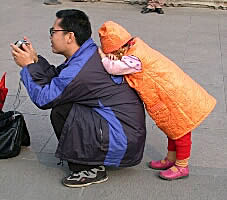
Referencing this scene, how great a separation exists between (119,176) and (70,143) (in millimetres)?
513

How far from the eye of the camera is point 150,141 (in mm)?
4172

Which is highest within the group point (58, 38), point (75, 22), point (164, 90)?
point (75, 22)

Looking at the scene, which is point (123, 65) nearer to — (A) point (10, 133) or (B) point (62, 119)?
(B) point (62, 119)

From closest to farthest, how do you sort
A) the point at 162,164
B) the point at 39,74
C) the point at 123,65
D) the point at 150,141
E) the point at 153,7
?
the point at 123,65 < the point at 39,74 < the point at 162,164 < the point at 150,141 < the point at 153,7

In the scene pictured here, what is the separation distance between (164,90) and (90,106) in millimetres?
519

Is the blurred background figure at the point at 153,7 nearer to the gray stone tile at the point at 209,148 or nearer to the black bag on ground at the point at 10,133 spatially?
the gray stone tile at the point at 209,148

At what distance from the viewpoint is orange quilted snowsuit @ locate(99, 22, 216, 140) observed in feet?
10.7

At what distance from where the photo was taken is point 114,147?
330 centimetres

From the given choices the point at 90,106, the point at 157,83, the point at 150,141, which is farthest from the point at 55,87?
the point at 150,141

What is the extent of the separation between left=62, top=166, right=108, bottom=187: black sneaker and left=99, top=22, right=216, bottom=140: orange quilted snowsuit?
1.92ft

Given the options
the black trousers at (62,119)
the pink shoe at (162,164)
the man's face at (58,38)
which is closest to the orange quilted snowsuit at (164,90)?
the man's face at (58,38)

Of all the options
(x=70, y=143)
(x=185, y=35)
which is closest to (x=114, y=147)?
(x=70, y=143)

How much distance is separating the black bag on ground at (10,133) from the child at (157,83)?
0.93m

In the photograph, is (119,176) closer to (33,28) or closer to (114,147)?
(114,147)
